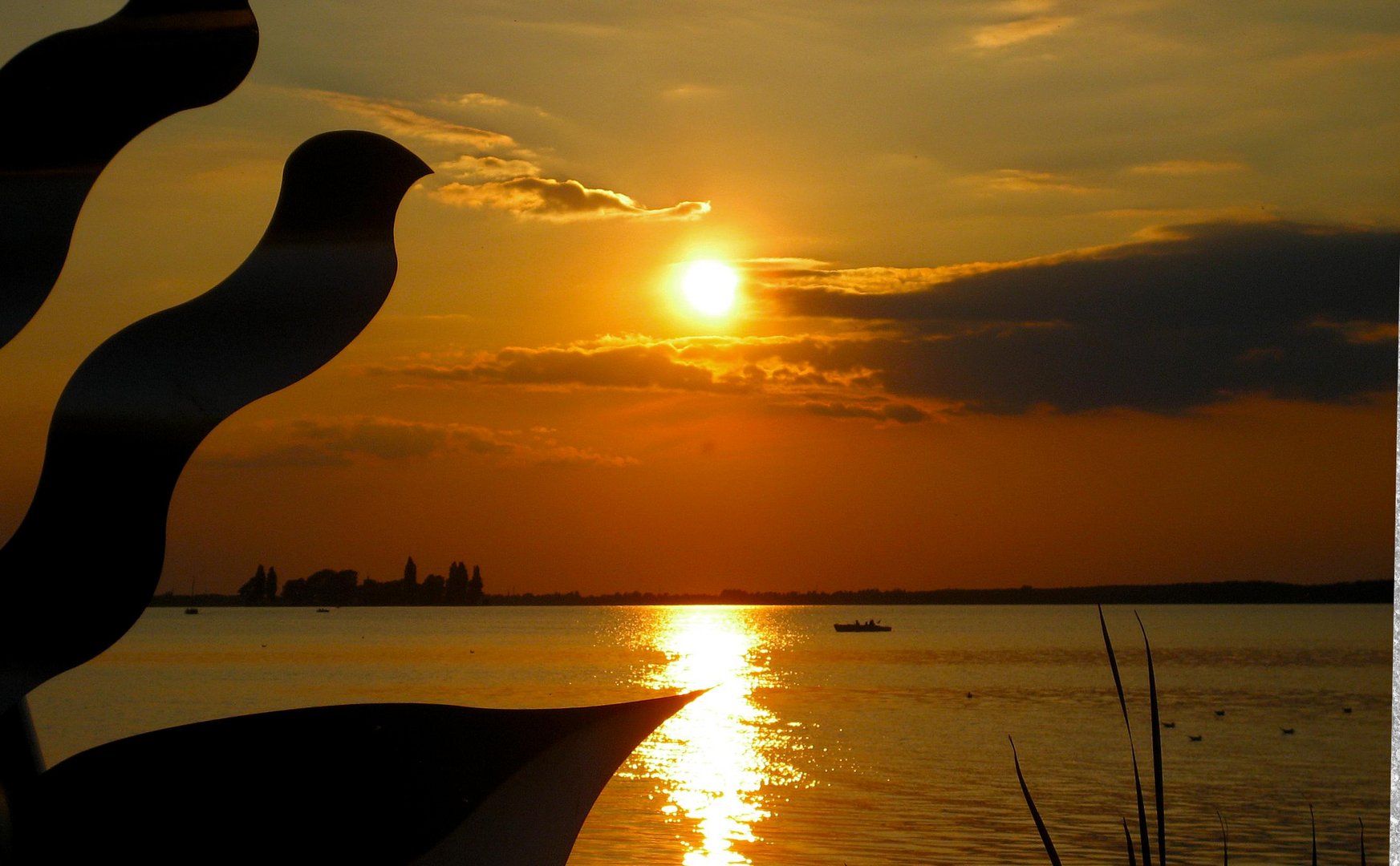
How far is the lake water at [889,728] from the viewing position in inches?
779

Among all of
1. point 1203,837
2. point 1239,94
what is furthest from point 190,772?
point 1239,94

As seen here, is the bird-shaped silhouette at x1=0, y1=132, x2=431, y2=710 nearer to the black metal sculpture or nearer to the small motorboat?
the black metal sculpture

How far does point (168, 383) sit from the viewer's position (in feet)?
4.60

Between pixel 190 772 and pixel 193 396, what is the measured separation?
381 millimetres

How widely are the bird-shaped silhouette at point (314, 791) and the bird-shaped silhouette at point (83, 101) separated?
0.48 metres

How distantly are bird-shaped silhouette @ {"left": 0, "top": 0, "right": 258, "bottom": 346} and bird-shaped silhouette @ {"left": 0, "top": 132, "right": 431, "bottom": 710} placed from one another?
0.16 m

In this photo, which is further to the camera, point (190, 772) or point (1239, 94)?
point (1239, 94)

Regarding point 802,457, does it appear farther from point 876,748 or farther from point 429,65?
point 429,65

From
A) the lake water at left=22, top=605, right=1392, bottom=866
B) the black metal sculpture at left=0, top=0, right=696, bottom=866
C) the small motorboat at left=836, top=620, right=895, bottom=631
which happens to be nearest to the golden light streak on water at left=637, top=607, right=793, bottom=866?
the lake water at left=22, top=605, right=1392, bottom=866

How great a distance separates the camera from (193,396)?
4.60 ft

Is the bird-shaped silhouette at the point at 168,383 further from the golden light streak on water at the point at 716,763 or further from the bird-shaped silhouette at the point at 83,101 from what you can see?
the golden light streak on water at the point at 716,763

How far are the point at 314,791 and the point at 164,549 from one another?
290mm

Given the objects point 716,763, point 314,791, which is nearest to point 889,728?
point 716,763

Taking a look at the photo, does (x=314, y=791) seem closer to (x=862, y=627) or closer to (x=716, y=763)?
(x=716, y=763)
